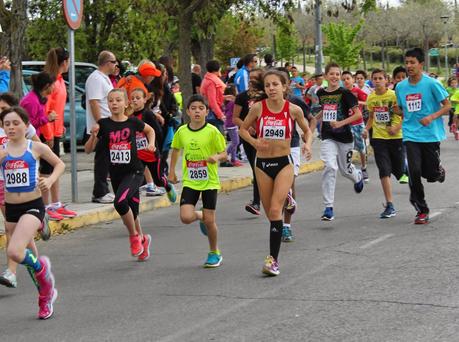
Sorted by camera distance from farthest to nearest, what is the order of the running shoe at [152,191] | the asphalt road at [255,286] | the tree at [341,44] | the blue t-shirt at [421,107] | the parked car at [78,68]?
1. the tree at [341,44]
2. the parked car at [78,68]
3. the running shoe at [152,191]
4. the blue t-shirt at [421,107]
5. the asphalt road at [255,286]

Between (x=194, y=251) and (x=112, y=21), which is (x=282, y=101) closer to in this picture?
(x=194, y=251)

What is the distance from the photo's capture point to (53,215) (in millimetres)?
11320

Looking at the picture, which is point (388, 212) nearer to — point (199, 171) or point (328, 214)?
point (328, 214)

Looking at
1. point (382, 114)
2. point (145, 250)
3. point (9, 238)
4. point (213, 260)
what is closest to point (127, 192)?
point (145, 250)

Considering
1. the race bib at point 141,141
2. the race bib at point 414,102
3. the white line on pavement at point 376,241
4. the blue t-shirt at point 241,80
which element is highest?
the blue t-shirt at point 241,80

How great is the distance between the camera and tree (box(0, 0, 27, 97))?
1423 centimetres

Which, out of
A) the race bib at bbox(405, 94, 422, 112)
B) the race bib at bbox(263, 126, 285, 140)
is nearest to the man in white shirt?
the race bib at bbox(405, 94, 422, 112)

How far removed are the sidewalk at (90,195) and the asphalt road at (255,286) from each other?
252 millimetres

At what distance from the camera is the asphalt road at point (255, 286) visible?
247 inches

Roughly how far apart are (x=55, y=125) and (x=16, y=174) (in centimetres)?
470

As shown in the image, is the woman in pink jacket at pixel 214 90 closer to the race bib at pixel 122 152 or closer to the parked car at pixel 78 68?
the parked car at pixel 78 68

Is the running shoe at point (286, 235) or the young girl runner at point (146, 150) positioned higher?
the young girl runner at point (146, 150)

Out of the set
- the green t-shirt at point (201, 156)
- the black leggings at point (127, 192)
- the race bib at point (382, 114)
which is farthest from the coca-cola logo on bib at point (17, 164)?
the race bib at point (382, 114)

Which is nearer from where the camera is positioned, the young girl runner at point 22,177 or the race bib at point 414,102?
the young girl runner at point 22,177
